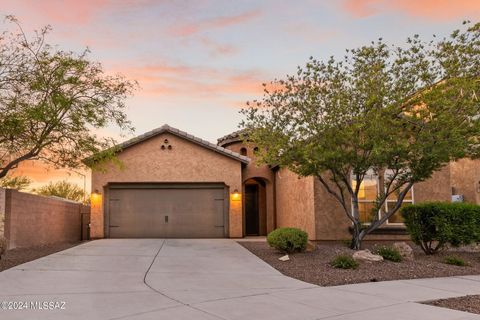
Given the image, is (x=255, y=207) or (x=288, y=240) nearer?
(x=288, y=240)

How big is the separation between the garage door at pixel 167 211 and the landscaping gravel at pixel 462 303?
1338 cm

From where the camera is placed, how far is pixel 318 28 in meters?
16.4

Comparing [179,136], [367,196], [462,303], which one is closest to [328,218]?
[367,196]

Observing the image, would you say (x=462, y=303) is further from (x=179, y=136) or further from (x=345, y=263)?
(x=179, y=136)

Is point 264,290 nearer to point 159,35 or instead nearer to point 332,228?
point 332,228

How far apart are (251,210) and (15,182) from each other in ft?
40.0

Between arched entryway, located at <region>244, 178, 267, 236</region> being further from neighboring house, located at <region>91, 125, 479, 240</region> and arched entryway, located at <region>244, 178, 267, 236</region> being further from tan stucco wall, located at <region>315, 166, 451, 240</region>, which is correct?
tan stucco wall, located at <region>315, 166, 451, 240</region>

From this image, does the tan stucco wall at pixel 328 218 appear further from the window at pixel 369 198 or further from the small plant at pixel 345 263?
the small plant at pixel 345 263

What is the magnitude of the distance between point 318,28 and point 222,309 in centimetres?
1223

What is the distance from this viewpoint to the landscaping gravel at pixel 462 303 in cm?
735

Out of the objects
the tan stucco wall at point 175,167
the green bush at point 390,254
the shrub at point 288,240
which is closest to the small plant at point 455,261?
the green bush at point 390,254

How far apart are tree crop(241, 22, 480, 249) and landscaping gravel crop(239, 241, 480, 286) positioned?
99.1 inches

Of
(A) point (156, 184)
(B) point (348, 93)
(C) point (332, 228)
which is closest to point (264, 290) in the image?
(B) point (348, 93)

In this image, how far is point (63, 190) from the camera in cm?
4497
